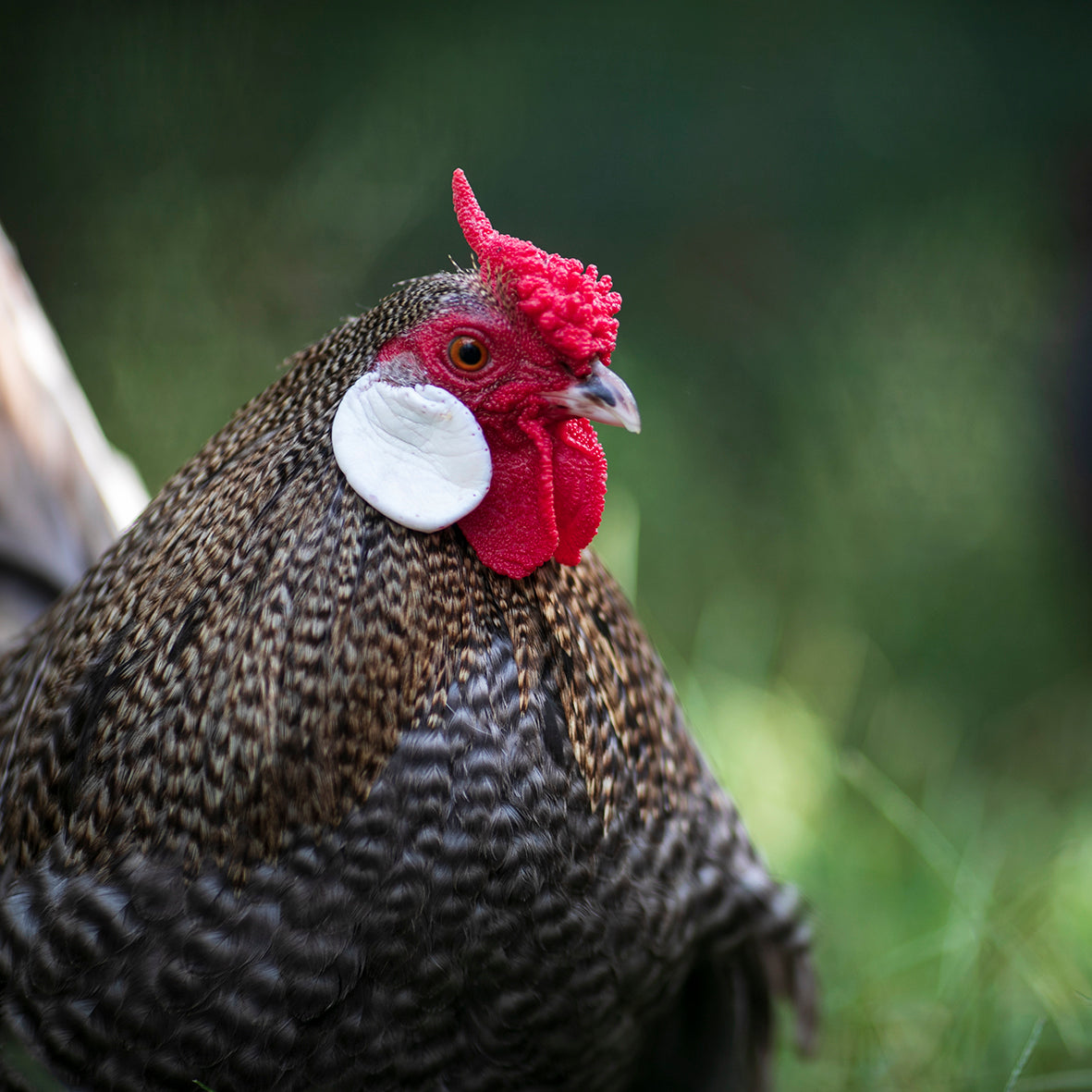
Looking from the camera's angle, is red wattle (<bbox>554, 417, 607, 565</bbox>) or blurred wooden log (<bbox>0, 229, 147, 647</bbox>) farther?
blurred wooden log (<bbox>0, 229, 147, 647</bbox>)

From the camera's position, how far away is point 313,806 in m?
1.40

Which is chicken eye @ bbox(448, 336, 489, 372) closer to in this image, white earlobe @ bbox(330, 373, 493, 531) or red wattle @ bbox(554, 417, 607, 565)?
white earlobe @ bbox(330, 373, 493, 531)

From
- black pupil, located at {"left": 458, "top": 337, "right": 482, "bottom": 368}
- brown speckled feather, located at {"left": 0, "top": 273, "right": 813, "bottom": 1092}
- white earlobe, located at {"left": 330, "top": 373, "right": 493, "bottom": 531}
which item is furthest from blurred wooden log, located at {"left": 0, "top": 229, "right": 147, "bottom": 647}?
black pupil, located at {"left": 458, "top": 337, "right": 482, "bottom": 368}

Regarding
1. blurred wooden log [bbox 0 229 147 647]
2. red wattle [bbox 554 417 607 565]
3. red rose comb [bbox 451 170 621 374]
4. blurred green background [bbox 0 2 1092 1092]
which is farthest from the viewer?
blurred green background [bbox 0 2 1092 1092]

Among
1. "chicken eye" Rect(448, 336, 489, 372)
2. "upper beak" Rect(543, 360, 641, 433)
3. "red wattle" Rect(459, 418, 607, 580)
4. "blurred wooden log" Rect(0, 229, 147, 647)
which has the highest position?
"blurred wooden log" Rect(0, 229, 147, 647)

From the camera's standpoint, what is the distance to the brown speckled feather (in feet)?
4.58

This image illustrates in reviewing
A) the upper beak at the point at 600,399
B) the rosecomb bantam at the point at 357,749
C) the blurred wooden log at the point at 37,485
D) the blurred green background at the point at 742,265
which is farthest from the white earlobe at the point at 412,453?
the blurred green background at the point at 742,265

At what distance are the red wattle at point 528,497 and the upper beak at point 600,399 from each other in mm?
58

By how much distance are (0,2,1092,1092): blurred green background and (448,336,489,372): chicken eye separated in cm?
183

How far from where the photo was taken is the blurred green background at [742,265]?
3.62 metres

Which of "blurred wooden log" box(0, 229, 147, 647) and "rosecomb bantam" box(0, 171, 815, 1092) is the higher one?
"blurred wooden log" box(0, 229, 147, 647)

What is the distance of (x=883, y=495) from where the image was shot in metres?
4.22

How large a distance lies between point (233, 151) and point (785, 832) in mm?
2964

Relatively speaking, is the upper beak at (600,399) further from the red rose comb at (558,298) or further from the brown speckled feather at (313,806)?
the brown speckled feather at (313,806)
